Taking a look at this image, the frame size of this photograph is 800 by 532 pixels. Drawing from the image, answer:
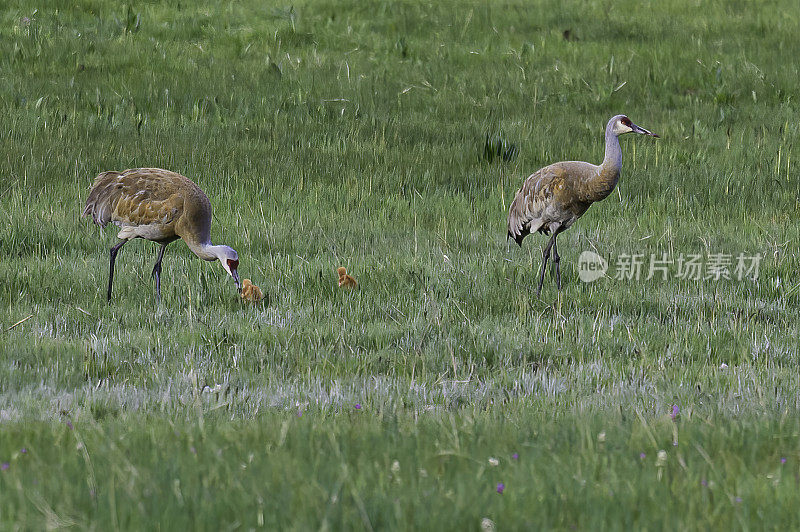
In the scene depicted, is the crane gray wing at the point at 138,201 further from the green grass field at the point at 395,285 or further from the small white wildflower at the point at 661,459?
the small white wildflower at the point at 661,459

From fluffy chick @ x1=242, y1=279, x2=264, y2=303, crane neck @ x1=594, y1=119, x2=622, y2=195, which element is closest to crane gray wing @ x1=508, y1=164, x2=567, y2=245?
crane neck @ x1=594, y1=119, x2=622, y2=195

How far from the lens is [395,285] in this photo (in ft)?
25.4

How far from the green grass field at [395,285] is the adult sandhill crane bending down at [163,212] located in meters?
0.30

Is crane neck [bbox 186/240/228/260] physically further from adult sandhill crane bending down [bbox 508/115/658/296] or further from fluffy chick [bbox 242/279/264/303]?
adult sandhill crane bending down [bbox 508/115/658/296]

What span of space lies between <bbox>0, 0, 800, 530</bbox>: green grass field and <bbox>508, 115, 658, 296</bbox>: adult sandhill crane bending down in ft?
1.40

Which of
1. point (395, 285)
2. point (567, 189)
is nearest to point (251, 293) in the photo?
point (395, 285)

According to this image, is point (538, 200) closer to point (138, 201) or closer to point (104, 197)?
point (138, 201)

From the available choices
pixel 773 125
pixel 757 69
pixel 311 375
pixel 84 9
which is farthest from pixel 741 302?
pixel 84 9

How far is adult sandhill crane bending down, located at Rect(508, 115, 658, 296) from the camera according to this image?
26.3 ft

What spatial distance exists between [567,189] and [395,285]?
1670mm

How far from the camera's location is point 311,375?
546cm

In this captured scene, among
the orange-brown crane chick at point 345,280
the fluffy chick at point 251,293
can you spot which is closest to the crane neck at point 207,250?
the fluffy chick at point 251,293

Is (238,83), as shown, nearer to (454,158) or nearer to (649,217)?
(454,158)

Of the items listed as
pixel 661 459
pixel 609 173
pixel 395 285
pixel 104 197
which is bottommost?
pixel 395 285
